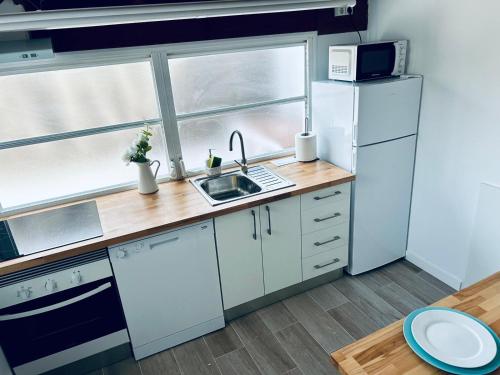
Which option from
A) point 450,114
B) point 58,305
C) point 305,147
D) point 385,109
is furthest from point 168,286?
point 450,114

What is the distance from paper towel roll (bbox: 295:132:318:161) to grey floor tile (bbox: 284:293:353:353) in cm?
106

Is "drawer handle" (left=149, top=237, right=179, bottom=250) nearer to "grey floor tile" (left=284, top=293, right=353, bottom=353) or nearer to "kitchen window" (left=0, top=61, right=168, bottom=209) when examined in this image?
"kitchen window" (left=0, top=61, right=168, bottom=209)

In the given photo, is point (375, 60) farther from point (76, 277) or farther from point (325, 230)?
point (76, 277)

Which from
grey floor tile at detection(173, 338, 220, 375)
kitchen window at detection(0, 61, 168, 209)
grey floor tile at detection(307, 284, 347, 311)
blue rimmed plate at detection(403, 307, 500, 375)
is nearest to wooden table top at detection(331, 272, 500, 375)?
blue rimmed plate at detection(403, 307, 500, 375)

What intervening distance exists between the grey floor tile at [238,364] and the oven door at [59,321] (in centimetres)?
69

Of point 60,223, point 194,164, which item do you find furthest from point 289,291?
point 60,223

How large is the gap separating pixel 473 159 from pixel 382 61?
0.90 meters

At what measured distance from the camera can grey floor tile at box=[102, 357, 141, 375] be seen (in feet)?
7.52

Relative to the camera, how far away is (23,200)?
2.46 meters

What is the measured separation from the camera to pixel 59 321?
81.1 inches

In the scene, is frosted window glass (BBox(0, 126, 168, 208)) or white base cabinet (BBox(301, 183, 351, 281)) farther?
white base cabinet (BBox(301, 183, 351, 281))

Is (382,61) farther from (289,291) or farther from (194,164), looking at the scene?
(289,291)

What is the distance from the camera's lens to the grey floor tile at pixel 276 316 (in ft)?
8.44

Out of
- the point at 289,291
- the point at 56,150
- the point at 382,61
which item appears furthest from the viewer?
the point at 289,291
